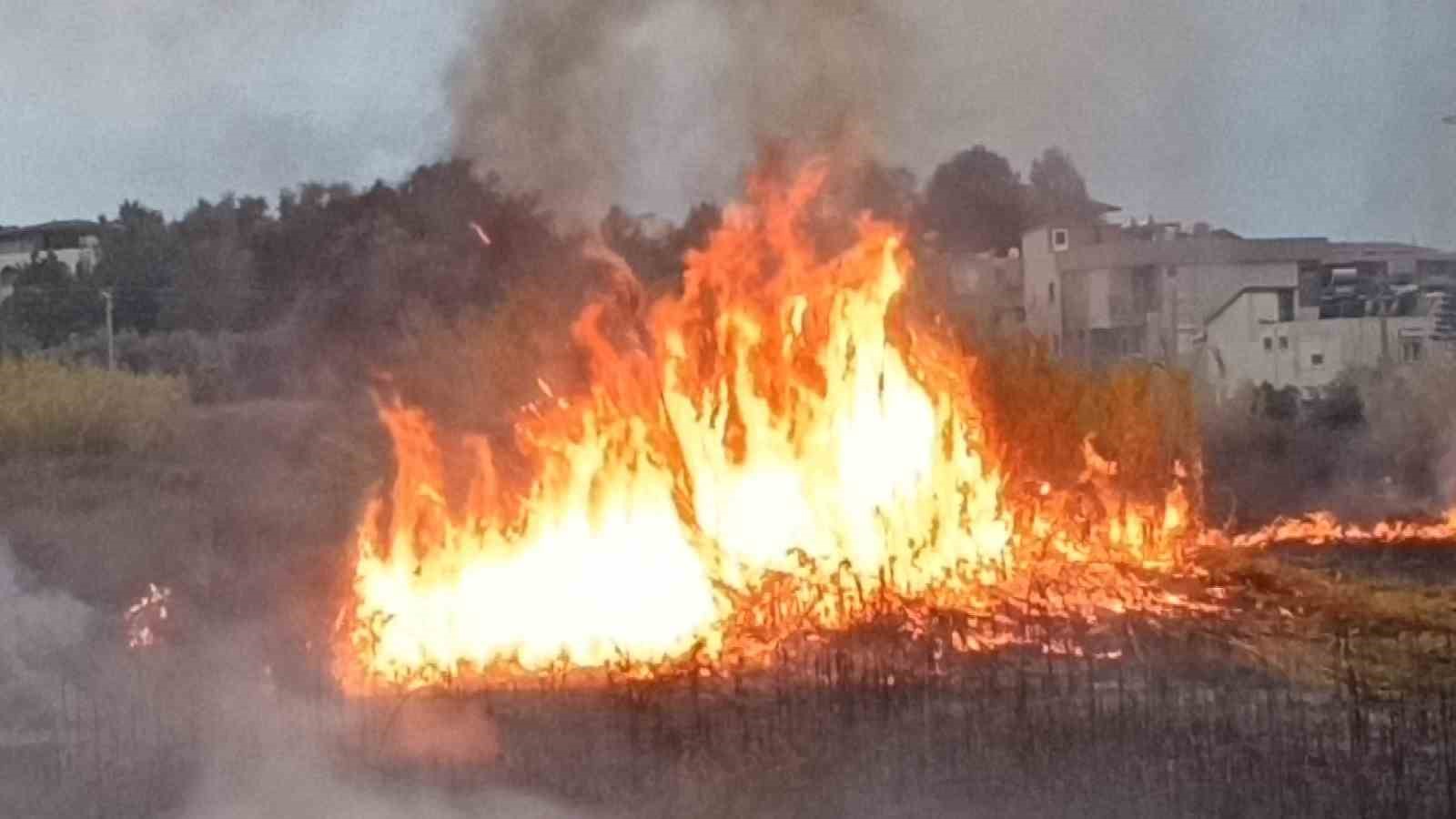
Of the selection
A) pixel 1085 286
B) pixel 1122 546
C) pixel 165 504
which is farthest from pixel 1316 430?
pixel 165 504

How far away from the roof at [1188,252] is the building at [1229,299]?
0.7 inches

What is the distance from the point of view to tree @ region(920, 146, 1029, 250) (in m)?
20.8

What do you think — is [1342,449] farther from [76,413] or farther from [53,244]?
[53,244]

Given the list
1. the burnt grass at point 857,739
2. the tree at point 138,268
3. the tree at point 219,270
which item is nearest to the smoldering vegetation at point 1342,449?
the burnt grass at point 857,739

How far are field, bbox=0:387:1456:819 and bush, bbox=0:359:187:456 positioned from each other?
6.73m

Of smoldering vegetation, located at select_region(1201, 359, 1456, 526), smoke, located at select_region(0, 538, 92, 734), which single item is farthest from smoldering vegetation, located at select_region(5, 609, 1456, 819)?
smoldering vegetation, located at select_region(1201, 359, 1456, 526)

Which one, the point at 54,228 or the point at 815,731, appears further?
the point at 54,228

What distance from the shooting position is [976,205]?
23406mm

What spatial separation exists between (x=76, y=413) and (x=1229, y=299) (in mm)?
13120

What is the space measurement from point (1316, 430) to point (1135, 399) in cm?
538

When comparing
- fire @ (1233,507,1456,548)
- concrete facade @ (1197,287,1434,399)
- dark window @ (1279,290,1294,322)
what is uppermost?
dark window @ (1279,290,1294,322)

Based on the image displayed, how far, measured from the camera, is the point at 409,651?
11000mm

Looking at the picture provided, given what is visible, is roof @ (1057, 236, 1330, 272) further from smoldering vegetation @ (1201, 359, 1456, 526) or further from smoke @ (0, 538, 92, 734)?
smoke @ (0, 538, 92, 734)

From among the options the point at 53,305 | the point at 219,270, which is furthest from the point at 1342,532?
the point at 53,305
